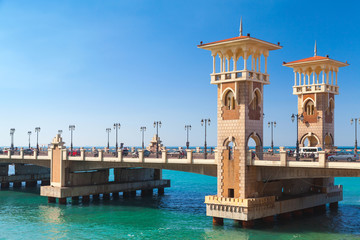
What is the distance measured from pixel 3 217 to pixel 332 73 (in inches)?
1792

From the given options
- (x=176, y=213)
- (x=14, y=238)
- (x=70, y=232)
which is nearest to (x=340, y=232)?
(x=176, y=213)

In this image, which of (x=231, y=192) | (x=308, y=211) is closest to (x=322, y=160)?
(x=231, y=192)

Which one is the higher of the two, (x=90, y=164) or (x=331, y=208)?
(x=90, y=164)

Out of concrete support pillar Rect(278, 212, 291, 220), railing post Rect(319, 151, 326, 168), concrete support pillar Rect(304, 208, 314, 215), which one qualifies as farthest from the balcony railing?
concrete support pillar Rect(304, 208, 314, 215)

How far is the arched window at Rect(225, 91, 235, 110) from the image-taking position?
4759 centimetres

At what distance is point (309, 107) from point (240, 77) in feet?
60.6

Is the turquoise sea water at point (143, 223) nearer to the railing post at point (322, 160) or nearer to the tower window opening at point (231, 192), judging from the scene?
the tower window opening at point (231, 192)

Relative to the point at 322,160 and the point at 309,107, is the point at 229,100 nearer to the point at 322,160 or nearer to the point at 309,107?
the point at 322,160

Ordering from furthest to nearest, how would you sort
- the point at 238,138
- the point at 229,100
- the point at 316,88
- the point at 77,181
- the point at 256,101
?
the point at 77,181 < the point at 316,88 < the point at 256,101 < the point at 229,100 < the point at 238,138

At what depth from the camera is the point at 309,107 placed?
200 ft

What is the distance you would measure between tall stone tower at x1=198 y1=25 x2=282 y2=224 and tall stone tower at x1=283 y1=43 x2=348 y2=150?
1192 centimetres

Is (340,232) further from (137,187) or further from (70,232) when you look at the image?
(137,187)

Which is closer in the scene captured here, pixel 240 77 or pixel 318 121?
pixel 240 77

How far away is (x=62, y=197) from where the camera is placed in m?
63.9
